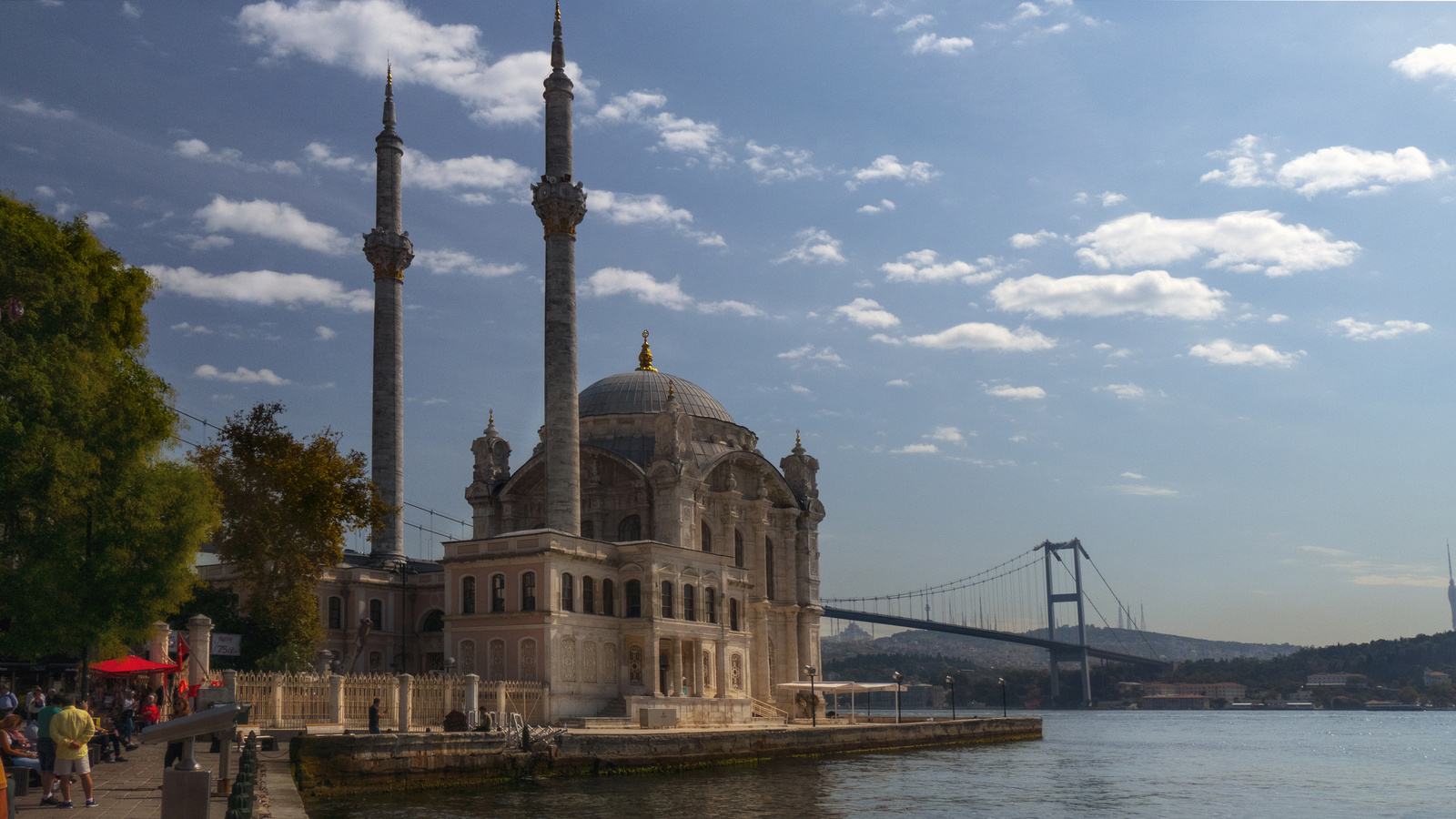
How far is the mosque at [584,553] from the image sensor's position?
36.2m

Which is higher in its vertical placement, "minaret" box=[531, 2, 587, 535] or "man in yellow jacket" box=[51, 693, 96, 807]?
"minaret" box=[531, 2, 587, 535]

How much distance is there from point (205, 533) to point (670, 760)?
12400 millimetres

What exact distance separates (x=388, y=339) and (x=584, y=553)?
479 inches

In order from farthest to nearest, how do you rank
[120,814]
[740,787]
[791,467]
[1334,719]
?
[1334,719] < [791,467] < [740,787] < [120,814]

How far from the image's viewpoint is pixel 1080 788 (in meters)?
31.9

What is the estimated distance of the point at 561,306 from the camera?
3912cm

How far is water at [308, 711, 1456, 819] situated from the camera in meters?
23.7

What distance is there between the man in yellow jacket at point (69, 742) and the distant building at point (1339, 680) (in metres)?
139

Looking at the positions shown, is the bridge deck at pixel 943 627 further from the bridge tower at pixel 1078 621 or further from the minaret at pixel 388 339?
the minaret at pixel 388 339

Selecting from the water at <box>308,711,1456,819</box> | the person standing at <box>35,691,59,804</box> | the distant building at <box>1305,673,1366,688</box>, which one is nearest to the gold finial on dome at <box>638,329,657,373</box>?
the water at <box>308,711,1456,819</box>

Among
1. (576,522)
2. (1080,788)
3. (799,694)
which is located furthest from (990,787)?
(799,694)

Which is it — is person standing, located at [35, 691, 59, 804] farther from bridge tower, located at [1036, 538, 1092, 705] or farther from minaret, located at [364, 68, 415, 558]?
bridge tower, located at [1036, 538, 1092, 705]

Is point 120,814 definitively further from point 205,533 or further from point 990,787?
point 990,787

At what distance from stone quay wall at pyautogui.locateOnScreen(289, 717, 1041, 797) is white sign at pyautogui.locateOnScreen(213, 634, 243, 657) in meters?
10.2
